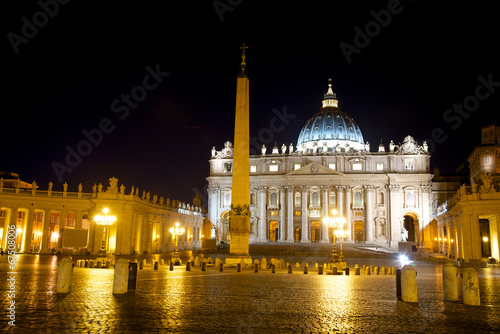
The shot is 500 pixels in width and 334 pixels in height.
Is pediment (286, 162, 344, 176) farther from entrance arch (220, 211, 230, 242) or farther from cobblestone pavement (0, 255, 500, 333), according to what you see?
cobblestone pavement (0, 255, 500, 333)

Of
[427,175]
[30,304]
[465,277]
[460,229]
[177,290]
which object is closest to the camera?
[30,304]

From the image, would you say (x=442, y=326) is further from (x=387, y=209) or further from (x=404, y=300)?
(x=387, y=209)

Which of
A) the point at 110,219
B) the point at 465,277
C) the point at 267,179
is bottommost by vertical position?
the point at 465,277

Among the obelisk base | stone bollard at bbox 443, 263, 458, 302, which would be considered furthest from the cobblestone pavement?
the obelisk base

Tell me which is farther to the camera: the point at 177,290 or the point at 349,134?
the point at 349,134

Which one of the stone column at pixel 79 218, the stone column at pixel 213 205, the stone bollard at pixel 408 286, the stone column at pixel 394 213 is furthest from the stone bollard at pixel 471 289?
the stone column at pixel 213 205

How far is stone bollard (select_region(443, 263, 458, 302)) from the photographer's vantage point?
41.1 ft

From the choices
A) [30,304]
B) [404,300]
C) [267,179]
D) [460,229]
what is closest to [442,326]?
[404,300]

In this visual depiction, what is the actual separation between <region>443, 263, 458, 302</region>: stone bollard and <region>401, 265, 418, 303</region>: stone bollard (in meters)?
1.08

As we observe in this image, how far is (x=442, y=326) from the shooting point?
351 inches

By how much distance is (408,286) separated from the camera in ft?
40.1

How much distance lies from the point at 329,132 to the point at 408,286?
3645 inches

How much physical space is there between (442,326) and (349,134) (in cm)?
9709

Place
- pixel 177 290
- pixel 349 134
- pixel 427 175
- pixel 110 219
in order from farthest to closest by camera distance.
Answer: pixel 349 134
pixel 427 175
pixel 110 219
pixel 177 290
